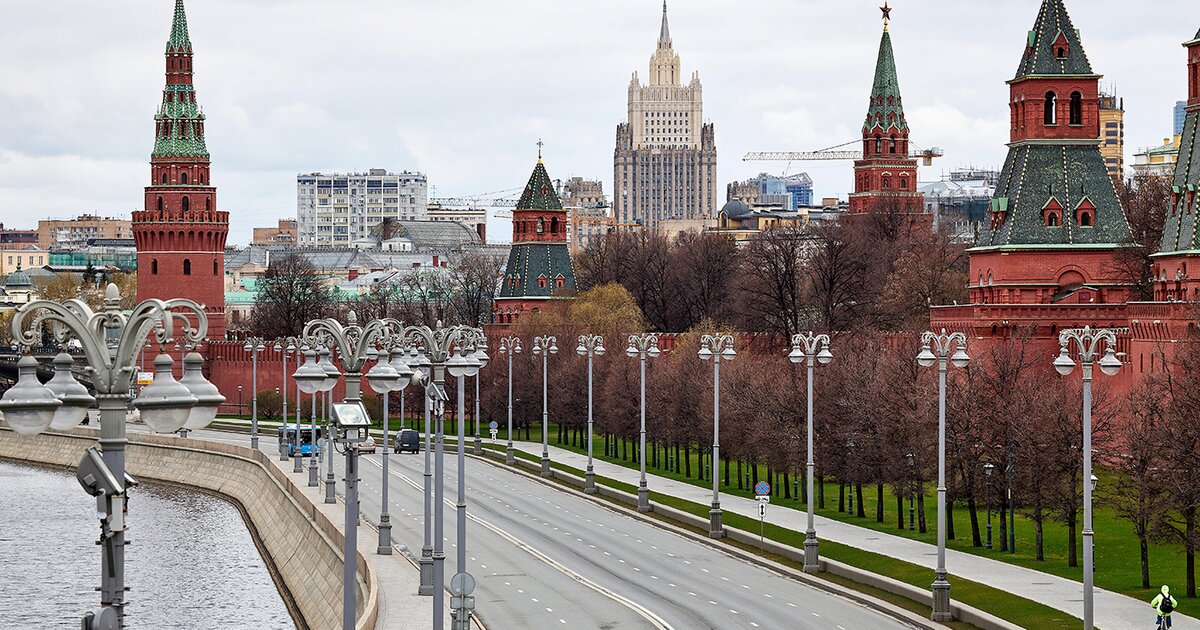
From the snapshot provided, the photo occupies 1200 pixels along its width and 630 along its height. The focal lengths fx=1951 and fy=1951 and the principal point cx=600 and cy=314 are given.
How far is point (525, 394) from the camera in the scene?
344ft

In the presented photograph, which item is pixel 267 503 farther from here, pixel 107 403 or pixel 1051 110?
pixel 107 403

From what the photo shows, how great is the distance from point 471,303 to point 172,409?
12916 cm

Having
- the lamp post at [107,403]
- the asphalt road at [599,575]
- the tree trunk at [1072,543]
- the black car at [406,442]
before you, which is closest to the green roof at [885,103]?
the black car at [406,442]

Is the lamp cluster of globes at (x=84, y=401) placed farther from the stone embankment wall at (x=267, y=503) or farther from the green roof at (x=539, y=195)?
the green roof at (x=539, y=195)

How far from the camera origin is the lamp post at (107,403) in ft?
50.7

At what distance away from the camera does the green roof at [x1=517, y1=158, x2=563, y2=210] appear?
415 feet

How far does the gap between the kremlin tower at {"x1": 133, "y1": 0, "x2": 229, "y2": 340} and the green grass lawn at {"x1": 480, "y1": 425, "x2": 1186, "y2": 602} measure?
221 ft

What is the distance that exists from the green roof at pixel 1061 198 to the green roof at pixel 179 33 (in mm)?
72931

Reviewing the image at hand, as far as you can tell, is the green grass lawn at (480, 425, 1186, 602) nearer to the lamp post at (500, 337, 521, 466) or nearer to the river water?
the lamp post at (500, 337, 521, 466)

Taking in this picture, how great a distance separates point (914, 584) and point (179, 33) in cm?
9897

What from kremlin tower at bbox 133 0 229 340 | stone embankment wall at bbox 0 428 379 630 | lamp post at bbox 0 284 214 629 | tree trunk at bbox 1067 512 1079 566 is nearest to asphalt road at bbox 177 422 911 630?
stone embankment wall at bbox 0 428 379 630

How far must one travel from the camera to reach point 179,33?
13425cm

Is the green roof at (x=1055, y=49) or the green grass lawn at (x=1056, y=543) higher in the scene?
the green roof at (x=1055, y=49)

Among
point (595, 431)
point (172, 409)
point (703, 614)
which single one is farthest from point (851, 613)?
point (595, 431)
